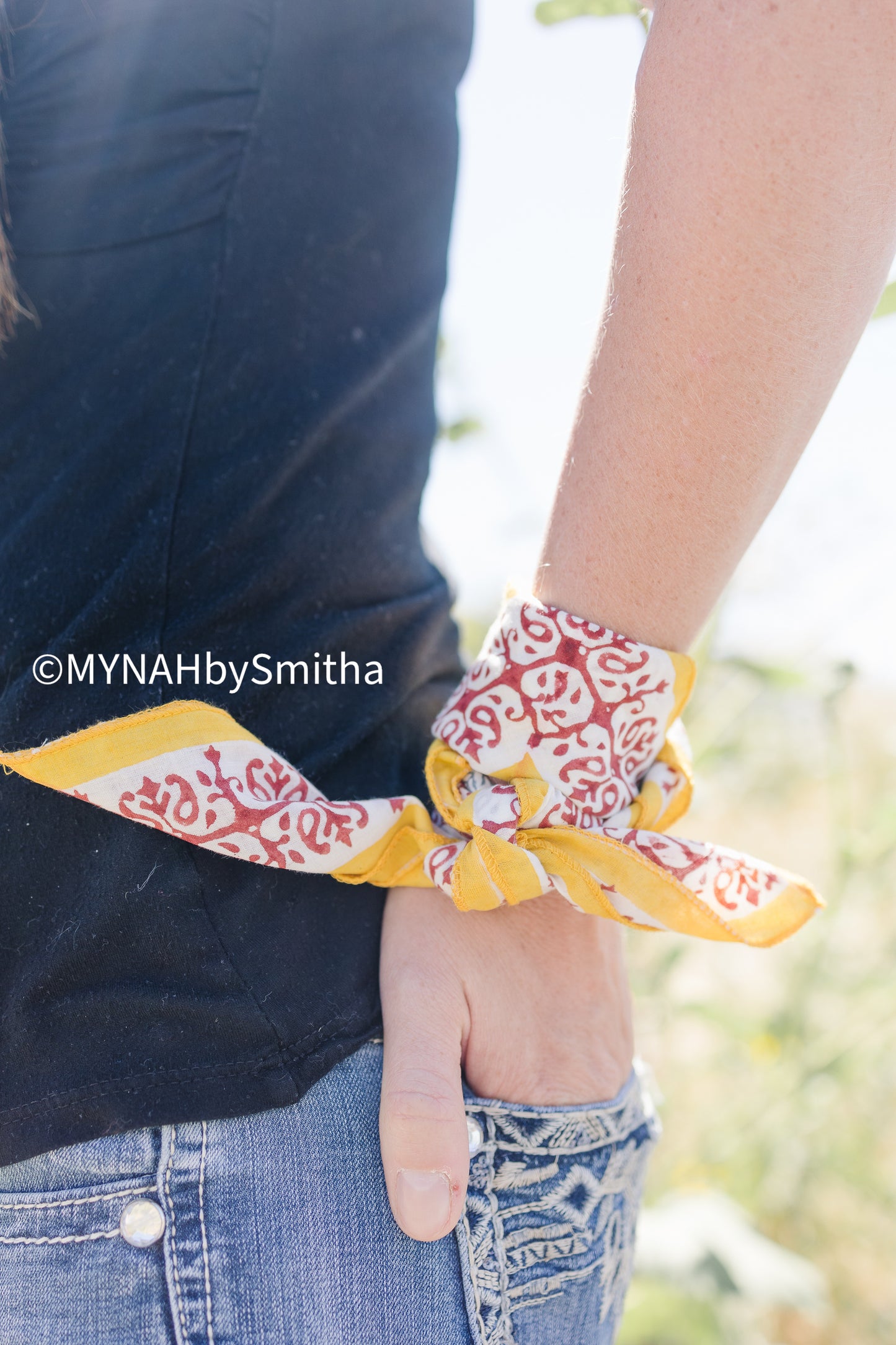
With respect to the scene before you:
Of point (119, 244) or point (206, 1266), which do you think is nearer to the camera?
point (206, 1266)

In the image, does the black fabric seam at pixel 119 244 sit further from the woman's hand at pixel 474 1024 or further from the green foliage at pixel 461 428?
the green foliage at pixel 461 428

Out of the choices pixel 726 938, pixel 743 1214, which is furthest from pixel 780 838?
pixel 726 938

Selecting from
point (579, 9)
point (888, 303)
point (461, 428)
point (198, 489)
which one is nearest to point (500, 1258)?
point (198, 489)

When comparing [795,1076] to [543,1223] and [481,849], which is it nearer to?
[543,1223]

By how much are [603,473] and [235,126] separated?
39 centimetres

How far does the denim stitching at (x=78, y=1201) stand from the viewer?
589mm

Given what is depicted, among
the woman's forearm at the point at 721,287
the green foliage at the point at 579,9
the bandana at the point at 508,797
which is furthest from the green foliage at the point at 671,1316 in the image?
the green foliage at the point at 579,9

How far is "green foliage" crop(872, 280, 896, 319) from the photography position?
1016 millimetres

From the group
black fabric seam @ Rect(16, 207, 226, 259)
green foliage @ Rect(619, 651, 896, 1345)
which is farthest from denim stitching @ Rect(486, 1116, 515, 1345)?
green foliage @ Rect(619, 651, 896, 1345)

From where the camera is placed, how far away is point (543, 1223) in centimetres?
66

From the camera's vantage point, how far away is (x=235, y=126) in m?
0.72

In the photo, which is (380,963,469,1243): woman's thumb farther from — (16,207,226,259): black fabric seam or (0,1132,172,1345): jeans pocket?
Result: (16,207,226,259): black fabric seam

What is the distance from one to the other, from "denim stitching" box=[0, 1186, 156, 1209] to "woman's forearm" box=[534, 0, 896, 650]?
48 cm

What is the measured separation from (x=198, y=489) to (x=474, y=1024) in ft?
1.45
